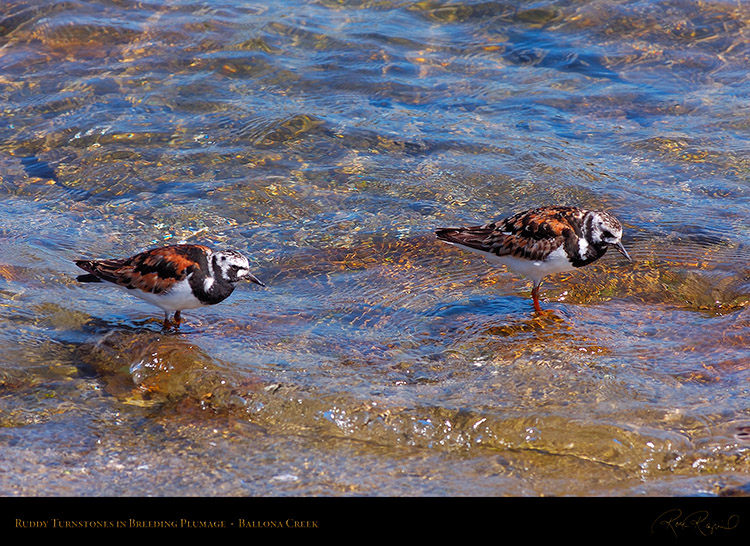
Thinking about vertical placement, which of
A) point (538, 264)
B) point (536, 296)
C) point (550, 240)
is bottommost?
point (536, 296)

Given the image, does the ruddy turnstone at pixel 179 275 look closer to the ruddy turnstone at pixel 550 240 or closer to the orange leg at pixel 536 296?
the ruddy turnstone at pixel 550 240

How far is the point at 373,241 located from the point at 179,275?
7.63 ft

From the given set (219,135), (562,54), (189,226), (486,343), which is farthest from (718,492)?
(562,54)

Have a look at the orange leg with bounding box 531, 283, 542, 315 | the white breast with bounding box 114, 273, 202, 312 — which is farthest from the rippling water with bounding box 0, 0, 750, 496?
the white breast with bounding box 114, 273, 202, 312

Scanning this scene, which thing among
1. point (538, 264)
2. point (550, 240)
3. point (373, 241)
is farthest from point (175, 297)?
point (550, 240)

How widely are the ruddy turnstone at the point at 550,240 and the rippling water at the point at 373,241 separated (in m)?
0.47

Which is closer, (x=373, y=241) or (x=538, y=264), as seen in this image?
(x=538, y=264)

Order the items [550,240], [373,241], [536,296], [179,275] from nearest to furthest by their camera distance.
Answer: [179,275]
[550,240]
[536,296]
[373,241]

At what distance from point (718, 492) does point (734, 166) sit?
552cm

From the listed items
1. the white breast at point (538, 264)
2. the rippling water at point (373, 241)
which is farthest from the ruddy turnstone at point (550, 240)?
the rippling water at point (373, 241)

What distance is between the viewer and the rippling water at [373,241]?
5094 mm

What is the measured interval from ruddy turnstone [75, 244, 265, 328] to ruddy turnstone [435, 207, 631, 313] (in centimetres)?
206

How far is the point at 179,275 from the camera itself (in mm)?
6234

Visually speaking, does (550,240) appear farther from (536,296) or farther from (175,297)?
(175,297)
